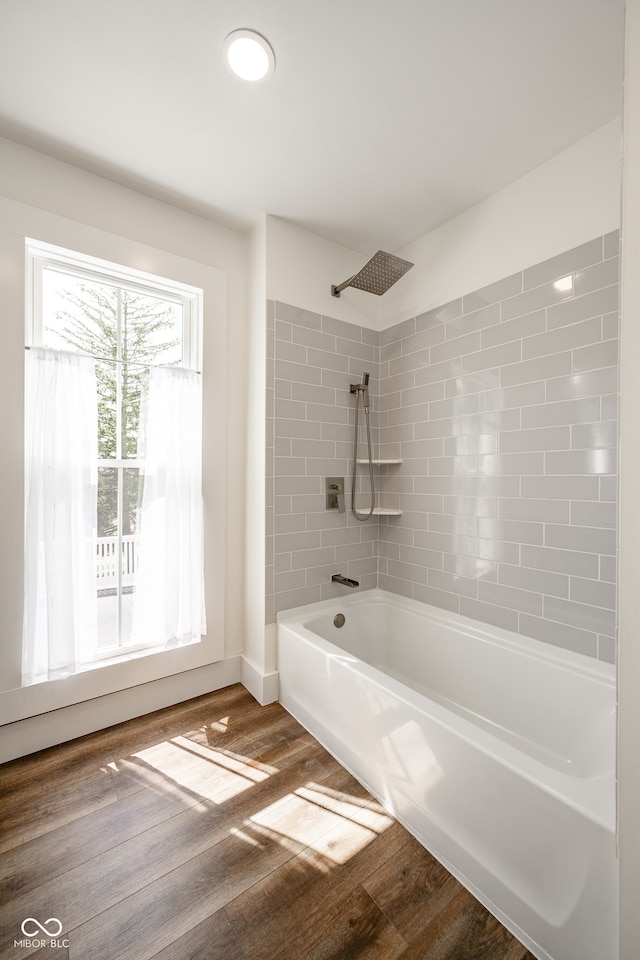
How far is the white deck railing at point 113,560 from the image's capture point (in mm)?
2021

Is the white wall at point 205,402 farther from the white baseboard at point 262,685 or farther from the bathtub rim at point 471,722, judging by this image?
the bathtub rim at point 471,722

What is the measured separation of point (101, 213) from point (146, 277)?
0.32 metres

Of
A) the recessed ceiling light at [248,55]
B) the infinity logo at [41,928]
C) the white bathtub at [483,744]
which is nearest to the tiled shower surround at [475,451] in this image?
the white bathtub at [483,744]

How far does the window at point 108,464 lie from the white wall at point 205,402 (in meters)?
0.07

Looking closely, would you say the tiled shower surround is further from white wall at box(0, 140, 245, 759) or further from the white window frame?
the white window frame

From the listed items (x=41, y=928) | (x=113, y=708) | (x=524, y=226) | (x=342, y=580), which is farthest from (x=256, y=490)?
(x=524, y=226)

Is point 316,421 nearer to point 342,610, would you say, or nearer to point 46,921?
point 342,610

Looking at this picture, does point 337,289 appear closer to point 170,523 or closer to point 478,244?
point 478,244

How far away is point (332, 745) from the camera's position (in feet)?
6.01

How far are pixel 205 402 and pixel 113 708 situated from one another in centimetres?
164

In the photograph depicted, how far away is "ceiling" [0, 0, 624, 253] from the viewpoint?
1.26 m

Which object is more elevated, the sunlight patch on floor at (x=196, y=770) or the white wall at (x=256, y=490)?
the white wall at (x=256, y=490)

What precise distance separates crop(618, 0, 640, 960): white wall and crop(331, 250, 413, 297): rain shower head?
1230 mm

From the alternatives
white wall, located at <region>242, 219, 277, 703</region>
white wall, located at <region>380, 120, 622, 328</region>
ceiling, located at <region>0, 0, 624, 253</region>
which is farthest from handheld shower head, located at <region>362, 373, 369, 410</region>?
ceiling, located at <region>0, 0, 624, 253</region>
